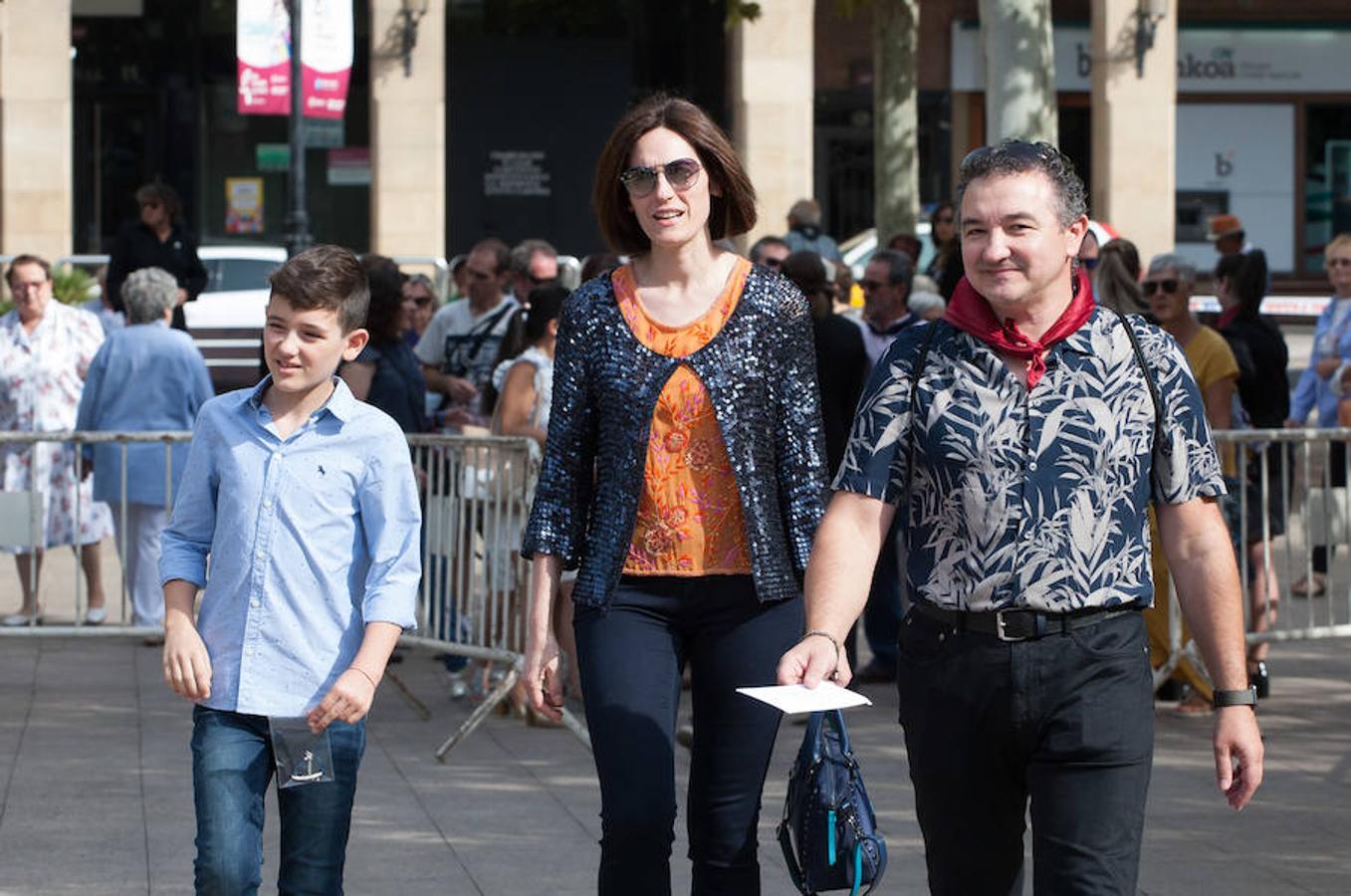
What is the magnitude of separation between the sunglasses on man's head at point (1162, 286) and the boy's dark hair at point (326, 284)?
5630 mm

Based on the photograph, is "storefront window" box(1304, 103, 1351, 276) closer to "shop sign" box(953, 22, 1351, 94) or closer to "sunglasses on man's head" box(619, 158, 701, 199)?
"shop sign" box(953, 22, 1351, 94)

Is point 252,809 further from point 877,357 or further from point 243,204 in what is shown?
point 243,204

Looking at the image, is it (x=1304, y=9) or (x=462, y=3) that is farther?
(x=1304, y=9)

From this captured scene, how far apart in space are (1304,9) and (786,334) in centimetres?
3328

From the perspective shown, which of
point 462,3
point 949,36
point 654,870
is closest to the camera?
point 654,870

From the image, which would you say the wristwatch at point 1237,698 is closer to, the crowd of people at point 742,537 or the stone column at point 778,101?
the crowd of people at point 742,537

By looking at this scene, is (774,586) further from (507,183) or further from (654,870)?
(507,183)

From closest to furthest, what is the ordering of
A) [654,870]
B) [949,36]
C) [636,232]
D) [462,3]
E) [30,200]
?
[654,870] → [636,232] → [30,200] → [462,3] → [949,36]

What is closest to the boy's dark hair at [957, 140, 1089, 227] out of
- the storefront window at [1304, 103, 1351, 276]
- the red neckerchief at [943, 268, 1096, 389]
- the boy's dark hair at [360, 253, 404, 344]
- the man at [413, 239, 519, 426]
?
the red neckerchief at [943, 268, 1096, 389]

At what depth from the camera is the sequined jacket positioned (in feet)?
15.7

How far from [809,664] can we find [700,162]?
1294 mm

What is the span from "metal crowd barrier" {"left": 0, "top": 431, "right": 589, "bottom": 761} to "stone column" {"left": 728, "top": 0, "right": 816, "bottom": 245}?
19.7 m

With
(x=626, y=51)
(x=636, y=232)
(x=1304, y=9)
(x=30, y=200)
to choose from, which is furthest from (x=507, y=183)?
(x=636, y=232)

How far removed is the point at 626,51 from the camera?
32.9 m
